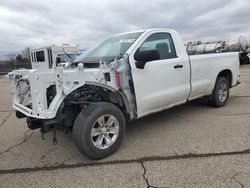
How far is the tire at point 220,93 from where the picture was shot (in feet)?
21.1

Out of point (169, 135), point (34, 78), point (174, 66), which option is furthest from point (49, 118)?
point (174, 66)

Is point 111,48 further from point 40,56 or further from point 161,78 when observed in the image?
point 40,56

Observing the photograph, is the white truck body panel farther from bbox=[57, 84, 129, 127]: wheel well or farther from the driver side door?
bbox=[57, 84, 129, 127]: wheel well

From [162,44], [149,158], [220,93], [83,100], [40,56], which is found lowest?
[149,158]

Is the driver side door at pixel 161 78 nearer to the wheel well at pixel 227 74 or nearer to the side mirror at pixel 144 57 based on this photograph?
the side mirror at pixel 144 57

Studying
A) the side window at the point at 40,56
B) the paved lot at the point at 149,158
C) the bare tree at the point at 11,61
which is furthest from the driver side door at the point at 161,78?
the bare tree at the point at 11,61

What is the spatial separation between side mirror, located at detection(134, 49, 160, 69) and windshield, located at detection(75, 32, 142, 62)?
0.29 metres

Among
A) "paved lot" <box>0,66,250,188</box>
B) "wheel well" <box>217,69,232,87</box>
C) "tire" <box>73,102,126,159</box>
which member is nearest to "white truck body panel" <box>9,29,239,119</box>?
"wheel well" <box>217,69,232,87</box>

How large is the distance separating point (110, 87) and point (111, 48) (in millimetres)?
1173

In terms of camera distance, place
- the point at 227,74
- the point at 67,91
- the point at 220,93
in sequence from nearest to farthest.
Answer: the point at 67,91
the point at 220,93
the point at 227,74

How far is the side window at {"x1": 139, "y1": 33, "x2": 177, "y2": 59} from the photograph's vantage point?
4974mm

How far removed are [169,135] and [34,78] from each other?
2.51 m

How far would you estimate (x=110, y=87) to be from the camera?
163 inches

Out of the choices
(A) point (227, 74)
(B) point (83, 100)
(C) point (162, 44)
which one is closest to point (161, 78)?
(C) point (162, 44)
